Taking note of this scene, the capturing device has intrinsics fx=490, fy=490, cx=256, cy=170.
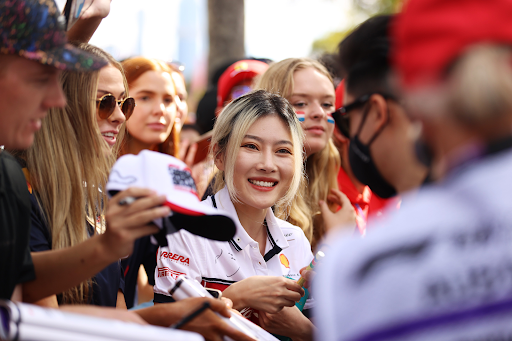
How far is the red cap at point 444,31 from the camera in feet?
3.81

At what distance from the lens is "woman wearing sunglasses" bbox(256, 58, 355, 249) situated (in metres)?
4.02

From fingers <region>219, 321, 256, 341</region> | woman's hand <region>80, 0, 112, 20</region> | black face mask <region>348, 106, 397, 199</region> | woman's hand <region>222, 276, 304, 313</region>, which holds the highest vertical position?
woman's hand <region>80, 0, 112, 20</region>

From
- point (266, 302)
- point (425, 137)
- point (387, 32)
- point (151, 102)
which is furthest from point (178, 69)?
point (425, 137)

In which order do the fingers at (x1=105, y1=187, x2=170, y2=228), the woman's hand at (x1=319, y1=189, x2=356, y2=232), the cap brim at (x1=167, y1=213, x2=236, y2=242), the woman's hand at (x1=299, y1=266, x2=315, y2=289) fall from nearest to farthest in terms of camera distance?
the fingers at (x1=105, y1=187, x2=170, y2=228)
the cap brim at (x1=167, y1=213, x2=236, y2=242)
the woman's hand at (x1=299, y1=266, x2=315, y2=289)
the woman's hand at (x1=319, y1=189, x2=356, y2=232)

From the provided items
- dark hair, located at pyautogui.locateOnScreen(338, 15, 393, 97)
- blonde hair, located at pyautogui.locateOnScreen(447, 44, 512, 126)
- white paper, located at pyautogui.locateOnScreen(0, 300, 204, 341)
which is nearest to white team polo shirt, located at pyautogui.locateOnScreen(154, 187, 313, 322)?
dark hair, located at pyautogui.locateOnScreen(338, 15, 393, 97)

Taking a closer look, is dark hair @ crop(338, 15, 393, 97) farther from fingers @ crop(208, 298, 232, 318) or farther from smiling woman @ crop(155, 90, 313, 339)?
smiling woman @ crop(155, 90, 313, 339)

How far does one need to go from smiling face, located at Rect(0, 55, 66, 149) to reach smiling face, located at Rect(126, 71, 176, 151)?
2.70m

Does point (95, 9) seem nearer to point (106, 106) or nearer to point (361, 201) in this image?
point (106, 106)

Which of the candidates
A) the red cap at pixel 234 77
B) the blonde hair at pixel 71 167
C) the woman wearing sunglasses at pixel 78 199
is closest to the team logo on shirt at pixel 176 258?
the woman wearing sunglasses at pixel 78 199

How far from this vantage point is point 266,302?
101 inches

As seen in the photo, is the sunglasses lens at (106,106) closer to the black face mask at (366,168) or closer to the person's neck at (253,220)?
the person's neck at (253,220)

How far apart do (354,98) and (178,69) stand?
3.67 meters

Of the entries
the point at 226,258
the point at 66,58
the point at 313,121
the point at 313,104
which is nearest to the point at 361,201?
the point at 313,121

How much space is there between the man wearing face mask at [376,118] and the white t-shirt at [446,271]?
0.48 metres
